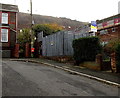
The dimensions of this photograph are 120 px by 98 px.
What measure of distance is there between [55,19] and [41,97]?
87950mm

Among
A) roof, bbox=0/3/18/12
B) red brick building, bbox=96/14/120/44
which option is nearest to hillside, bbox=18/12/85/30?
red brick building, bbox=96/14/120/44

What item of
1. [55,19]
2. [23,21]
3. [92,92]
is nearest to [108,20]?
[92,92]

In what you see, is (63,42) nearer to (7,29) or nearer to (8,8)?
(7,29)

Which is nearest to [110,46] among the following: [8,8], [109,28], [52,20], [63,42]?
[63,42]

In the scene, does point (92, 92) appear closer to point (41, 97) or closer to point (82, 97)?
point (82, 97)

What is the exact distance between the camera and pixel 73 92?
5688mm

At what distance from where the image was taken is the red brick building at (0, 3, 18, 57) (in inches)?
1074

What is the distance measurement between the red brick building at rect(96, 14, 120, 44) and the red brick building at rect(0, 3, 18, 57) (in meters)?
15.7

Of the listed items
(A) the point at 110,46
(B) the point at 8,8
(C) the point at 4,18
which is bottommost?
(A) the point at 110,46

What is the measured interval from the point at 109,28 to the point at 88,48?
68.9 feet

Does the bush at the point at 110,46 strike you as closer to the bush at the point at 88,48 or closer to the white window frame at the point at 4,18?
the bush at the point at 88,48

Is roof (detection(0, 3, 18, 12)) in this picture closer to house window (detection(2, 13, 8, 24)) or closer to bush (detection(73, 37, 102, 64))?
house window (detection(2, 13, 8, 24))

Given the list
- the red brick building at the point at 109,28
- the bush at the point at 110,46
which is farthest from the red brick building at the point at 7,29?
the bush at the point at 110,46

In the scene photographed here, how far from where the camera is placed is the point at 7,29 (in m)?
27.7
